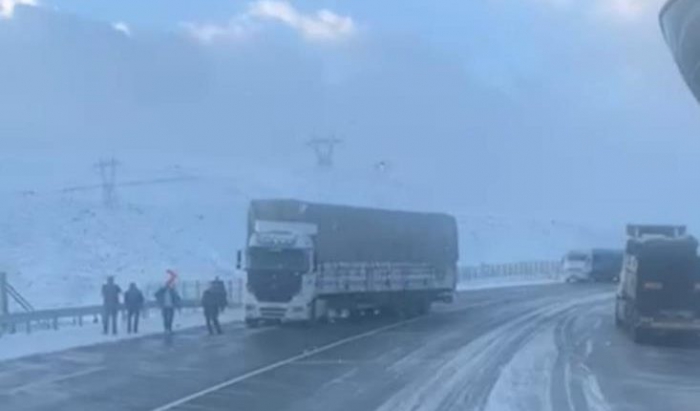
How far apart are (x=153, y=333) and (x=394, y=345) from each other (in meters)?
8.57

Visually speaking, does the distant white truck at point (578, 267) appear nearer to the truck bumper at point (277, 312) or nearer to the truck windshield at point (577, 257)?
the truck windshield at point (577, 257)

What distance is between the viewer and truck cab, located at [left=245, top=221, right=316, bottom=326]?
1671 inches

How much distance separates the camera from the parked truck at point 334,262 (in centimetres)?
4269

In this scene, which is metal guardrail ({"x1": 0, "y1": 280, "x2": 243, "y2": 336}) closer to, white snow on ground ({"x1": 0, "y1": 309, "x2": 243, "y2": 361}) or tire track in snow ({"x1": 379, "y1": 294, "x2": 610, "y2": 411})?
white snow on ground ({"x1": 0, "y1": 309, "x2": 243, "y2": 361})

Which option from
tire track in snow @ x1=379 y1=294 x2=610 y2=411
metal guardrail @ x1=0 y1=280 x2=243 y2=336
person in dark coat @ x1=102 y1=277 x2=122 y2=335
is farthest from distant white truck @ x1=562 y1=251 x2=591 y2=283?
person in dark coat @ x1=102 y1=277 x2=122 y2=335

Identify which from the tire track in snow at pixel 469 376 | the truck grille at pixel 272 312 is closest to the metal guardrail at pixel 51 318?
the truck grille at pixel 272 312

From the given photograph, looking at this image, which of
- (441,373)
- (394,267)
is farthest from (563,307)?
(441,373)

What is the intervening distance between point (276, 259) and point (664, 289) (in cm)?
1176

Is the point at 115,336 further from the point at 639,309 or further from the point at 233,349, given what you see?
the point at 639,309

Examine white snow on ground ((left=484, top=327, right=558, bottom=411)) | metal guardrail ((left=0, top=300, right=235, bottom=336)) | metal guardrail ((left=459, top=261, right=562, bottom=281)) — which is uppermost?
metal guardrail ((left=459, top=261, right=562, bottom=281))

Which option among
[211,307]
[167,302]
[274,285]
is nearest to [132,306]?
[167,302]

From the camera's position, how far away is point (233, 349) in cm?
3247

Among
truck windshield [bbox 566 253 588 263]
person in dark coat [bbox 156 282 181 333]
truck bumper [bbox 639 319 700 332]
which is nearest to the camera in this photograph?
truck bumper [bbox 639 319 700 332]

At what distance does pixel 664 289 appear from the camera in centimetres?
3828
